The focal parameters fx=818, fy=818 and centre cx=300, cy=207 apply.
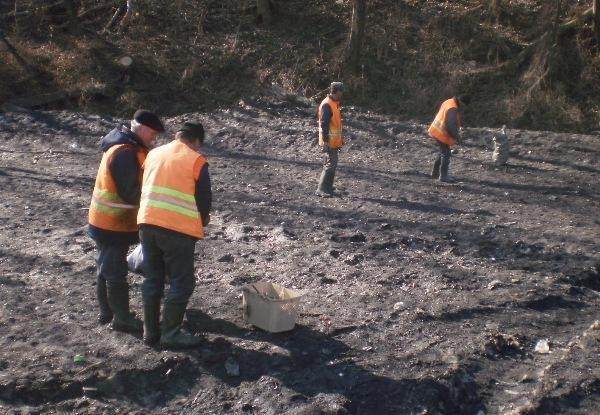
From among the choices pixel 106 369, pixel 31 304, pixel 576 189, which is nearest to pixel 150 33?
pixel 576 189

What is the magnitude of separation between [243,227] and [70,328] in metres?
3.35

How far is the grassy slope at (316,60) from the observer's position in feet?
58.4

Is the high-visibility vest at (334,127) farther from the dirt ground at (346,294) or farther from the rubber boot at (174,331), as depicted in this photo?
the rubber boot at (174,331)

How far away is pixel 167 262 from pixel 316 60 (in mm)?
14019

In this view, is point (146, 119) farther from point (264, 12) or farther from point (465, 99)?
point (264, 12)

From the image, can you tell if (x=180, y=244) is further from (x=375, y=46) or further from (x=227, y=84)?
(x=375, y=46)

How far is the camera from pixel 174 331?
231 inches

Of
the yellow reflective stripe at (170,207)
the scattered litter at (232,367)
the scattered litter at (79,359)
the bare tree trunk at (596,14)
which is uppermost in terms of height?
the bare tree trunk at (596,14)

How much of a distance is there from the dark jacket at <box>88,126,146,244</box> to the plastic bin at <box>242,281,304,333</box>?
1038mm

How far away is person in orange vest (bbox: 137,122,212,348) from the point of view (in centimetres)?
560

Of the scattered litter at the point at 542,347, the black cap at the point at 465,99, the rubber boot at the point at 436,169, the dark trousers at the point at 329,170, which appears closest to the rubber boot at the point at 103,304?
the scattered litter at the point at 542,347

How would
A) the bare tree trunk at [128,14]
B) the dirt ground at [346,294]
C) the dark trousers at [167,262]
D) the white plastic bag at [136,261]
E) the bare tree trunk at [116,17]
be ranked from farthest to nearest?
1. the bare tree trunk at [116,17]
2. the bare tree trunk at [128,14]
3. the white plastic bag at [136,261]
4. the dark trousers at [167,262]
5. the dirt ground at [346,294]

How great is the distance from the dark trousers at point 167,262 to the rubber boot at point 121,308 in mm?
417

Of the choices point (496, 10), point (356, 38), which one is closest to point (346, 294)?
point (356, 38)
